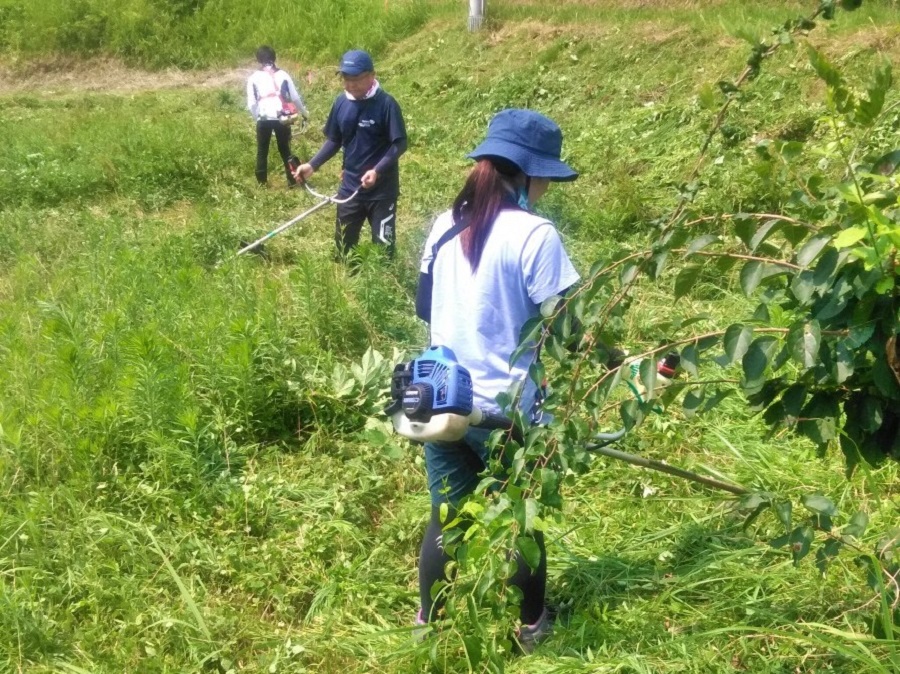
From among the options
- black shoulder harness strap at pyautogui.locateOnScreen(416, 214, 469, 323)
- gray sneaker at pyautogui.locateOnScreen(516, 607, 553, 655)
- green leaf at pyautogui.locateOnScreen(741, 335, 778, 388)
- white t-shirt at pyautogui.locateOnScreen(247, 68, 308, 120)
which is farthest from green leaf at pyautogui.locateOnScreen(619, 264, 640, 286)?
white t-shirt at pyautogui.locateOnScreen(247, 68, 308, 120)

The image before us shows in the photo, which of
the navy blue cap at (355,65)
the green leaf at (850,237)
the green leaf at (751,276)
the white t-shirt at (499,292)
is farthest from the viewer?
the navy blue cap at (355,65)

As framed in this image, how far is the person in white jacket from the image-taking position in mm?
9539

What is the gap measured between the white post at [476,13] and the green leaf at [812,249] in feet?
40.6

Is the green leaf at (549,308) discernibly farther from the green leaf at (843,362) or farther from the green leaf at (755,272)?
the green leaf at (843,362)

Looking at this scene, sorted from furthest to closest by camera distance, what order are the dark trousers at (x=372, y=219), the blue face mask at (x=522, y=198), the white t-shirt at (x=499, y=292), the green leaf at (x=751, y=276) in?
1. the dark trousers at (x=372, y=219)
2. the blue face mask at (x=522, y=198)
3. the white t-shirt at (x=499, y=292)
4. the green leaf at (x=751, y=276)

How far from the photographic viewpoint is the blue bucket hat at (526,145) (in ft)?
8.68

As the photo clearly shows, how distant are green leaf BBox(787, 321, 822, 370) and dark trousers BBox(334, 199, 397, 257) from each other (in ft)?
15.0

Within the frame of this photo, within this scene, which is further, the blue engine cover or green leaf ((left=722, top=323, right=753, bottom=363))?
the blue engine cover

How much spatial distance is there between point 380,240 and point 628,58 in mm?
5768

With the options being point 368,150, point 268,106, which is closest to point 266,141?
point 268,106

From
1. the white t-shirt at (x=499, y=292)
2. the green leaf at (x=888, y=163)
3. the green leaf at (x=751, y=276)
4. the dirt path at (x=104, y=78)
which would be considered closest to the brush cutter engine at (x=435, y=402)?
the white t-shirt at (x=499, y=292)

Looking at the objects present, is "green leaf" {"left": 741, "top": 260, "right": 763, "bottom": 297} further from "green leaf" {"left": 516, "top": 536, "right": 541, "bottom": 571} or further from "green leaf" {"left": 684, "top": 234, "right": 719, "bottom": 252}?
"green leaf" {"left": 516, "top": 536, "right": 541, "bottom": 571}

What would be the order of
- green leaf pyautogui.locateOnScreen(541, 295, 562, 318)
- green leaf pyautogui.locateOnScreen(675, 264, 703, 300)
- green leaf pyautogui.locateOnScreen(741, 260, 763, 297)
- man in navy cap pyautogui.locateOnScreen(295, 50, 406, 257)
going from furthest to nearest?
man in navy cap pyautogui.locateOnScreen(295, 50, 406, 257), green leaf pyautogui.locateOnScreen(541, 295, 562, 318), green leaf pyautogui.locateOnScreen(675, 264, 703, 300), green leaf pyautogui.locateOnScreen(741, 260, 763, 297)

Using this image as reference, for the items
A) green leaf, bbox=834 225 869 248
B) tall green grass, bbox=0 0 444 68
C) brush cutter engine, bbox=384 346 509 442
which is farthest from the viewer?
tall green grass, bbox=0 0 444 68
